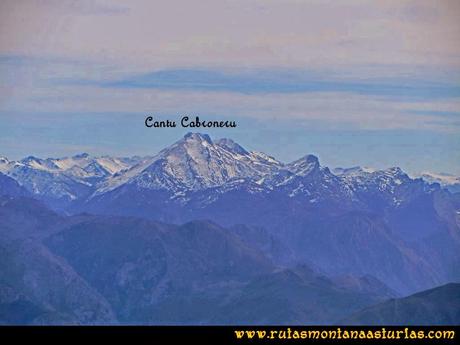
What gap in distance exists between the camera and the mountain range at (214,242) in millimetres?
34719

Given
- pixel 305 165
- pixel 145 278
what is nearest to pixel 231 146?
pixel 305 165

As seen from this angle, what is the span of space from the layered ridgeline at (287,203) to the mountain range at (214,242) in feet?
0.19

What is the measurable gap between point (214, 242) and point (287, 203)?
3.36m

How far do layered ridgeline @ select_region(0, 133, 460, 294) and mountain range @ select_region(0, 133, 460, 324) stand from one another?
59mm

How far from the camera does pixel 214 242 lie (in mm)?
37781

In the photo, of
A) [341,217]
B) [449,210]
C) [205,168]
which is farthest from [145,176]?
[449,210]

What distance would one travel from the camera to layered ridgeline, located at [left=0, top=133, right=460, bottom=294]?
3331 cm
